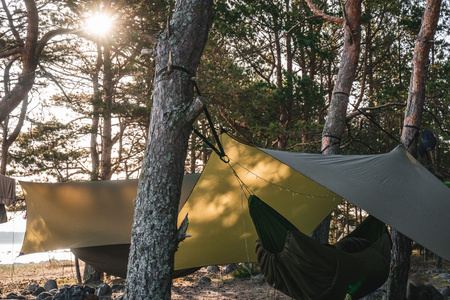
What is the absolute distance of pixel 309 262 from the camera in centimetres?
223

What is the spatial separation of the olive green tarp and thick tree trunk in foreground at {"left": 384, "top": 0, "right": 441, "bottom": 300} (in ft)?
2.02

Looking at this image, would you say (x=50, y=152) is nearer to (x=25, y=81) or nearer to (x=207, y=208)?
(x=25, y=81)

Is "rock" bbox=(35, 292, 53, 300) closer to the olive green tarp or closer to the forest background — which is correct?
the olive green tarp

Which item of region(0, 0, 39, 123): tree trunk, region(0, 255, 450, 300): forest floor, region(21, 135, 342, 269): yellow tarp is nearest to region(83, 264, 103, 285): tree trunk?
region(0, 255, 450, 300): forest floor

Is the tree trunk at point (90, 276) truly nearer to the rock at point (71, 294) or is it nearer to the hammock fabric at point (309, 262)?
the rock at point (71, 294)

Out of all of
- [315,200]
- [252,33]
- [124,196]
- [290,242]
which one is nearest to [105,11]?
[252,33]

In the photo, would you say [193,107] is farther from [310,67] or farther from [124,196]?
[310,67]

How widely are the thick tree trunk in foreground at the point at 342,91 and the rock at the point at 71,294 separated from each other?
2.51m

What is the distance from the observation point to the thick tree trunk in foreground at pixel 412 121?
10.9 feet

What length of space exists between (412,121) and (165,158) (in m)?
2.30

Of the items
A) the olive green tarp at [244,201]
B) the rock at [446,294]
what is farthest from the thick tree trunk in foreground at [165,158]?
the rock at [446,294]

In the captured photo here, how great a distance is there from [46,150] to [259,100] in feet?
Result: 12.8

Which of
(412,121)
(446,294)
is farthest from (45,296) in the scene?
(446,294)

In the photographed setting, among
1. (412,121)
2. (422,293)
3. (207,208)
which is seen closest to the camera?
(207,208)
